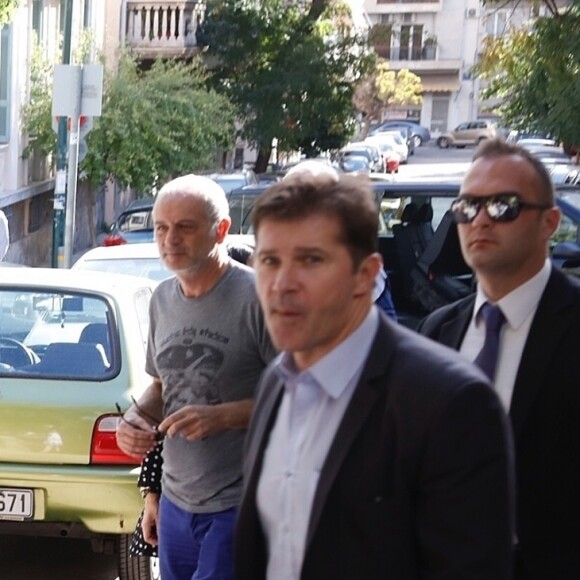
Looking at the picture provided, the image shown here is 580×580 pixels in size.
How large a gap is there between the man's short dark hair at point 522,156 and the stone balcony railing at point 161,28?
27.7 m

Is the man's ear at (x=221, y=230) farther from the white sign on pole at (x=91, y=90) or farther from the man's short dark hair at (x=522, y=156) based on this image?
the white sign on pole at (x=91, y=90)

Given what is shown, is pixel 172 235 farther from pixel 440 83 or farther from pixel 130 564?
pixel 440 83

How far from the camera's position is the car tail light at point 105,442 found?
18.8 ft

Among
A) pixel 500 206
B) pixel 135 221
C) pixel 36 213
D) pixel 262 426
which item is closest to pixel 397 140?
pixel 36 213

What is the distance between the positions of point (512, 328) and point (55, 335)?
142 inches

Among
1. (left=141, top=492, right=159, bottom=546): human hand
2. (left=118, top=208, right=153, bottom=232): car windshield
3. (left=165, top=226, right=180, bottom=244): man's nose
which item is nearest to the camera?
(left=165, top=226, right=180, bottom=244): man's nose

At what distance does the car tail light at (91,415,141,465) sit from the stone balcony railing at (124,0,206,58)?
2543cm

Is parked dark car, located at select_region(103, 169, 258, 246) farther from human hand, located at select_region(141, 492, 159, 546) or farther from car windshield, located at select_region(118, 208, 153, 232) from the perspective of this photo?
human hand, located at select_region(141, 492, 159, 546)

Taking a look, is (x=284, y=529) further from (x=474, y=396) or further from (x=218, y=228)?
(x=218, y=228)

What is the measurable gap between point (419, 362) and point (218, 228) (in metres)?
1.96

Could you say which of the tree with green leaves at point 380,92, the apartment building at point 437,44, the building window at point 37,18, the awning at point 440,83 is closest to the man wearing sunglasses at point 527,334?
the building window at point 37,18

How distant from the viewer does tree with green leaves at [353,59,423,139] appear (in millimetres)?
49406

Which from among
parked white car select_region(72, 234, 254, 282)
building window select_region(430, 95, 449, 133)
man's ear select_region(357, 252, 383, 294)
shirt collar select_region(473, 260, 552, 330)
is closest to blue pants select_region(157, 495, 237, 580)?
shirt collar select_region(473, 260, 552, 330)

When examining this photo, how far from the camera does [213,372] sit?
3.99 metres
